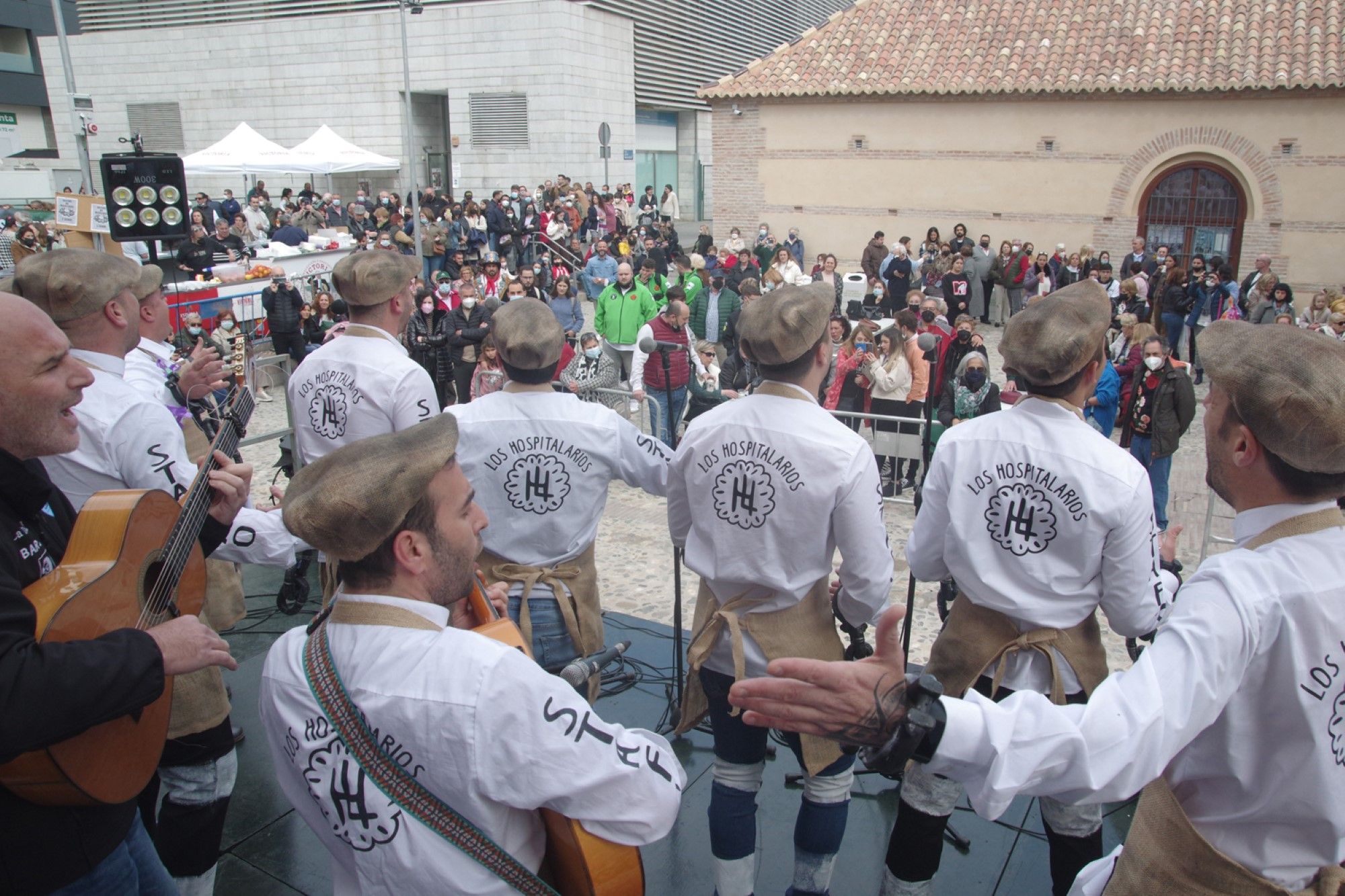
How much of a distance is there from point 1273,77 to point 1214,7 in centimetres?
272

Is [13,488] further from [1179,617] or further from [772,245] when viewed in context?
[772,245]

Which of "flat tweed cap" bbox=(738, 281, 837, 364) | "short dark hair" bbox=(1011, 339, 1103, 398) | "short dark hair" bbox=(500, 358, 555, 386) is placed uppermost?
"flat tweed cap" bbox=(738, 281, 837, 364)

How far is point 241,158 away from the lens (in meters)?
19.9

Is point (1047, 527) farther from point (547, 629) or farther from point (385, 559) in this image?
point (385, 559)

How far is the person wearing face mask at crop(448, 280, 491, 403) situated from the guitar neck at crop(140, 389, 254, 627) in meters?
7.62

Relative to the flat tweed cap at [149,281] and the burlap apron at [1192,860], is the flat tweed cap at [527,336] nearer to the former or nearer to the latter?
the flat tweed cap at [149,281]

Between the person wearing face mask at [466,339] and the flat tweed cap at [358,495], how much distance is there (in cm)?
887

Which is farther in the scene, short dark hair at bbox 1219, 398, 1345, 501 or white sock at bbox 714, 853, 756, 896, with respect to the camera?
white sock at bbox 714, 853, 756, 896

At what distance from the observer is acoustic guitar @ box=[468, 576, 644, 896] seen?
67.8 inches

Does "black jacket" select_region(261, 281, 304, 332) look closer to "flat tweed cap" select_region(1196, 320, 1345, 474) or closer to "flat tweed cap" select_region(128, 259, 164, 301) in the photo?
"flat tweed cap" select_region(128, 259, 164, 301)

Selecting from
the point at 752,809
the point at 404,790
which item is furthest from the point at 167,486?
the point at 752,809

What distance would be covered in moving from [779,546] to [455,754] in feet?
4.63

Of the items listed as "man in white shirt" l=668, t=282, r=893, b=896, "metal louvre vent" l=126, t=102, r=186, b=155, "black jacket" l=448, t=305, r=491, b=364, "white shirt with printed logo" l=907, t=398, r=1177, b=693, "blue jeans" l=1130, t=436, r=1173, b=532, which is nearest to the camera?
"white shirt with printed logo" l=907, t=398, r=1177, b=693

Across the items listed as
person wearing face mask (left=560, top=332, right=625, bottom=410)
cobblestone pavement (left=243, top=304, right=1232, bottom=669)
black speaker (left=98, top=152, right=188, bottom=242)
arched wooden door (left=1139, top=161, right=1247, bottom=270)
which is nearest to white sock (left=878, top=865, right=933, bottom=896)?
cobblestone pavement (left=243, top=304, right=1232, bottom=669)
